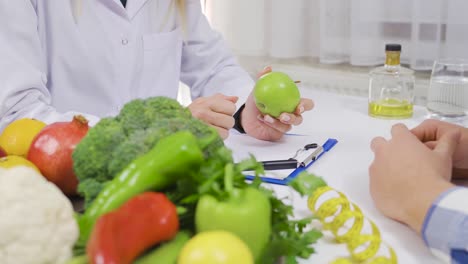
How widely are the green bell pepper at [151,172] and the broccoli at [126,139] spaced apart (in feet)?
0.10

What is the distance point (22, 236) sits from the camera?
41 centimetres

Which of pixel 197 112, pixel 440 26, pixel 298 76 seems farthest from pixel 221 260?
pixel 298 76

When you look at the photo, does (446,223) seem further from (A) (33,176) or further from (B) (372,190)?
(A) (33,176)

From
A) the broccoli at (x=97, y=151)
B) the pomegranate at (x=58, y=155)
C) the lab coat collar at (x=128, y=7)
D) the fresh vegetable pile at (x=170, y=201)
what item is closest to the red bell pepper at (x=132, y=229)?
the fresh vegetable pile at (x=170, y=201)

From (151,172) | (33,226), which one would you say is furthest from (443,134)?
(33,226)

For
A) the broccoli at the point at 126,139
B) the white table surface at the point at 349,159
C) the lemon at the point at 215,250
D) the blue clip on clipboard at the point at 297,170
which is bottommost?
the white table surface at the point at 349,159

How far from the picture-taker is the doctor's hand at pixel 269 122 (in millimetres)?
1031

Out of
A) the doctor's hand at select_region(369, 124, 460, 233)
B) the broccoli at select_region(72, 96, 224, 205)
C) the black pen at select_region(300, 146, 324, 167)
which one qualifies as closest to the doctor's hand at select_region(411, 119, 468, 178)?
the doctor's hand at select_region(369, 124, 460, 233)

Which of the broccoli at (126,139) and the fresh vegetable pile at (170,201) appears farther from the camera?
the broccoli at (126,139)

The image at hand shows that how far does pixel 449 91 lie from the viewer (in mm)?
1234

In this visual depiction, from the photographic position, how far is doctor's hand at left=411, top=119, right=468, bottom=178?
781 mm

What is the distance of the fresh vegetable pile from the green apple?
44 centimetres

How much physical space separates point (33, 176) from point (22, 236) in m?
0.06

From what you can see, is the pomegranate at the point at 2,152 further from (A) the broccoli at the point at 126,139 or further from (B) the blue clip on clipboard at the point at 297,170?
(B) the blue clip on clipboard at the point at 297,170
